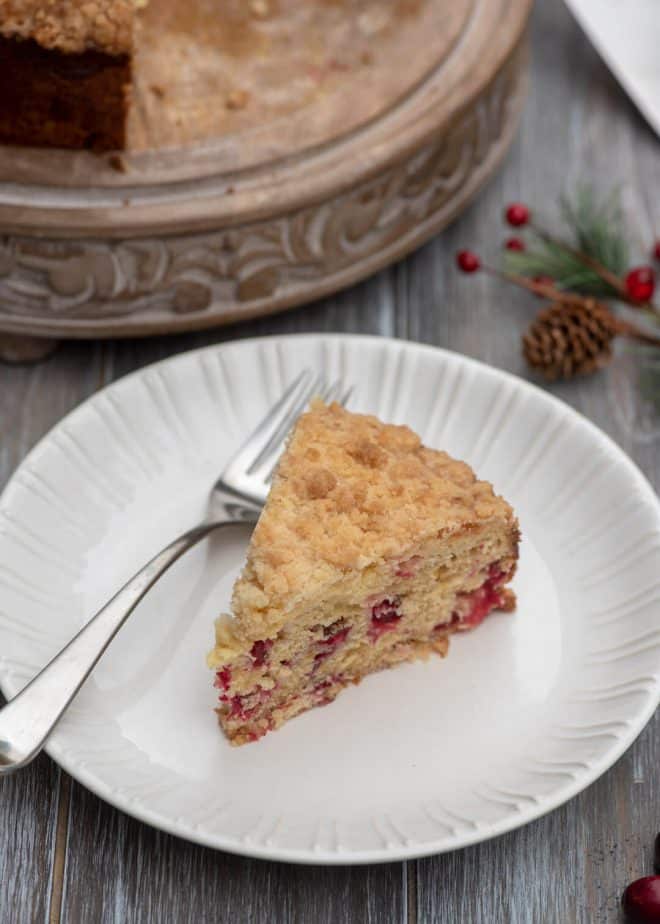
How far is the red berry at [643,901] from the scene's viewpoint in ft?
7.41

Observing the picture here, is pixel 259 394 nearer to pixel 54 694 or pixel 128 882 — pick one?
pixel 54 694

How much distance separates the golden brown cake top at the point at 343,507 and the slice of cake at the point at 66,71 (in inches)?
37.7

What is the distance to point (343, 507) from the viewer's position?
8.12ft

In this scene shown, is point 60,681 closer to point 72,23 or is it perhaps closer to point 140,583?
point 140,583

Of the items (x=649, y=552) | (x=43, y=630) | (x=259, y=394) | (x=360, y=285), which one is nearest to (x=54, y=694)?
(x=43, y=630)

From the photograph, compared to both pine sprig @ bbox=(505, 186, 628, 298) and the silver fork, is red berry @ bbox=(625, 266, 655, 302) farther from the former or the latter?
the silver fork

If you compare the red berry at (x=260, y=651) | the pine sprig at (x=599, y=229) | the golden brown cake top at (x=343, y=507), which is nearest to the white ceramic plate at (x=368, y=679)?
the red berry at (x=260, y=651)

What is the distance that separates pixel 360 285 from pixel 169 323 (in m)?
0.67

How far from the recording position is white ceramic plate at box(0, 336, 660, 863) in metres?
2.29

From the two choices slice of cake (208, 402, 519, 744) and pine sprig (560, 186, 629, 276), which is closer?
slice of cake (208, 402, 519, 744)

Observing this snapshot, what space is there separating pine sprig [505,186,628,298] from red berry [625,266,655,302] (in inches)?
1.5

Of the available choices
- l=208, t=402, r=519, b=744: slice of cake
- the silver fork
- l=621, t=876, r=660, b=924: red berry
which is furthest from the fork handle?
l=621, t=876, r=660, b=924: red berry

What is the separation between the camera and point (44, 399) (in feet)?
10.6

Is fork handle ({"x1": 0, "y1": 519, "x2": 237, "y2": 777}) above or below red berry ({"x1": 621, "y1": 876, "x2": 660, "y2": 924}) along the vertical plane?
above
